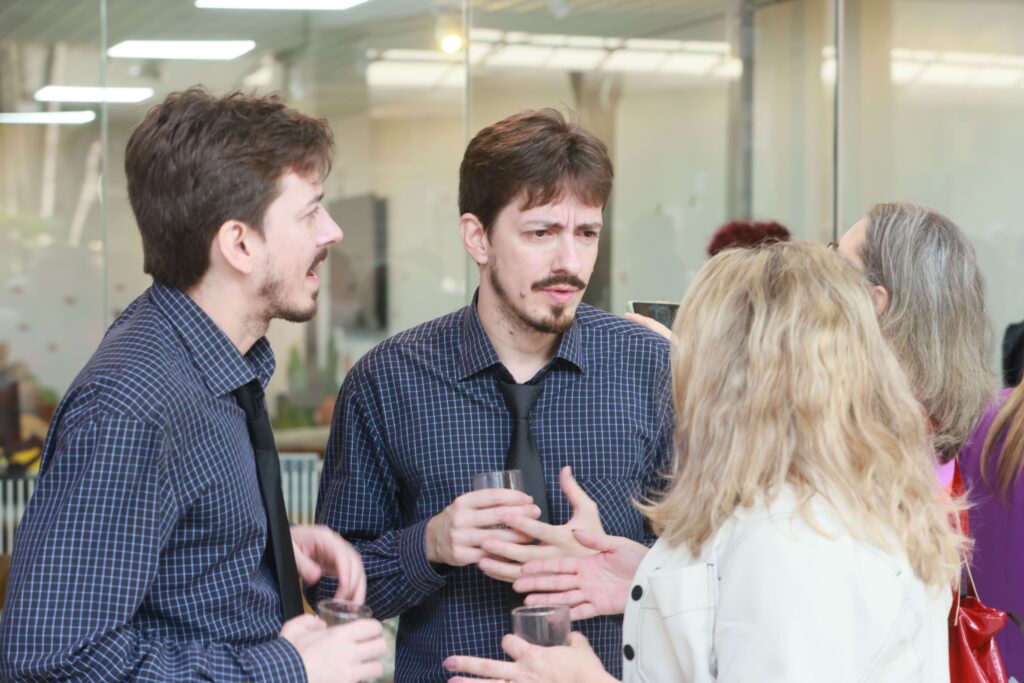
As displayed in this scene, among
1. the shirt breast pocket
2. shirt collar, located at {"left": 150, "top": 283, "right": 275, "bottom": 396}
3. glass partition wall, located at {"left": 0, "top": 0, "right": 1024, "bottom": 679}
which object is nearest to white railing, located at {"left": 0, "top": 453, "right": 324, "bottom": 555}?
glass partition wall, located at {"left": 0, "top": 0, "right": 1024, "bottom": 679}

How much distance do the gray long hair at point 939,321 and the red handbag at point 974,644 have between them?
9.2 inches

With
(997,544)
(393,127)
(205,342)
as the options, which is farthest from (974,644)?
(393,127)

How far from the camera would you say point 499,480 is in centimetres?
208

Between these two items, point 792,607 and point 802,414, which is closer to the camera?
point 792,607

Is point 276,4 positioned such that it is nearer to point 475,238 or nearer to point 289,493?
point 289,493

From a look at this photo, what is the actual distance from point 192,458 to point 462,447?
78 centimetres

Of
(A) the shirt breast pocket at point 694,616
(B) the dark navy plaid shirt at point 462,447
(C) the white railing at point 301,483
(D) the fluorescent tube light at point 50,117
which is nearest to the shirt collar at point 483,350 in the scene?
(B) the dark navy plaid shirt at point 462,447

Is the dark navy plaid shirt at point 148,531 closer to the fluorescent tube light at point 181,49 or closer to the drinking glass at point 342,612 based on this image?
the drinking glass at point 342,612

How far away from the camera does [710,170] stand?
6434 millimetres

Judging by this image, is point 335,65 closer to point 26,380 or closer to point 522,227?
point 26,380

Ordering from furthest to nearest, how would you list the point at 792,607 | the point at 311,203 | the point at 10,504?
the point at 10,504 → the point at 311,203 → the point at 792,607

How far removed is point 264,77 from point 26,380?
189 centimetres

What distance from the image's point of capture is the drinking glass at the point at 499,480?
2080 millimetres

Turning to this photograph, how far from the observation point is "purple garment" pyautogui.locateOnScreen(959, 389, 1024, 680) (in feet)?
8.25
